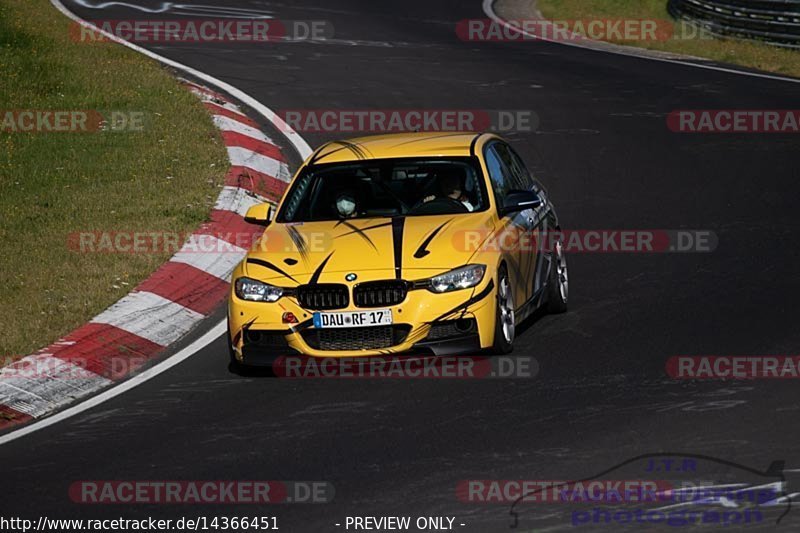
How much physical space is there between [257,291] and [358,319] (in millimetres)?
772

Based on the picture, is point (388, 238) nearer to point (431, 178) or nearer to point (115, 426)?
point (431, 178)

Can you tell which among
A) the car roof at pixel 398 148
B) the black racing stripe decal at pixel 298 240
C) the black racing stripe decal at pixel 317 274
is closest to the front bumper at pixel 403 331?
the black racing stripe decal at pixel 317 274

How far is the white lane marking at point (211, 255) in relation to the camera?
13250 millimetres

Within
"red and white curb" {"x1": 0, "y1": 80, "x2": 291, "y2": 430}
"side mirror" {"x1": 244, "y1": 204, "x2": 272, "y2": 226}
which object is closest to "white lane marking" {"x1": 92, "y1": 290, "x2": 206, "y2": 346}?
"red and white curb" {"x1": 0, "y1": 80, "x2": 291, "y2": 430}

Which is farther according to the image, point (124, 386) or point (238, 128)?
point (238, 128)

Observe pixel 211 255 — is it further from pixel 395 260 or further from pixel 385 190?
pixel 395 260

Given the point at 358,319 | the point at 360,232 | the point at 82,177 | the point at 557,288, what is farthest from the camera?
the point at 82,177

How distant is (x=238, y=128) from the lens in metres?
18.4

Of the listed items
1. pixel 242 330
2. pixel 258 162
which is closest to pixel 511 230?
pixel 242 330

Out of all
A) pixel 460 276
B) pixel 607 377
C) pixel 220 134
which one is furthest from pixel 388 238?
pixel 220 134

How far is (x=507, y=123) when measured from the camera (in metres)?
19.3

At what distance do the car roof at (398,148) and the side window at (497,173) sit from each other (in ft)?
0.54

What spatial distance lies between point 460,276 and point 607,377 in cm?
117

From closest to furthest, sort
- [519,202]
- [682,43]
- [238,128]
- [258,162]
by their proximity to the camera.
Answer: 1. [519,202]
2. [258,162]
3. [238,128]
4. [682,43]
